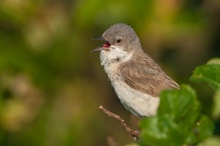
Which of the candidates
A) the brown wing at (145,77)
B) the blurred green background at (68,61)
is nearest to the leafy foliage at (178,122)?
the brown wing at (145,77)

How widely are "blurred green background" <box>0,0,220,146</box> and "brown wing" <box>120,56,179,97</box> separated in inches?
29.5

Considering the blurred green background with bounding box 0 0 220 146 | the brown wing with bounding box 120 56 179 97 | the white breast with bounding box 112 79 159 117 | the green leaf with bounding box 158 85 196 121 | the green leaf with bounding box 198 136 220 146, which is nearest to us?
the green leaf with bounding box 198 136 220 146

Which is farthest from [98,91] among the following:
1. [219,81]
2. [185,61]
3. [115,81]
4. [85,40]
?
[219,81]

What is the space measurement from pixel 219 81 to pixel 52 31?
587cm

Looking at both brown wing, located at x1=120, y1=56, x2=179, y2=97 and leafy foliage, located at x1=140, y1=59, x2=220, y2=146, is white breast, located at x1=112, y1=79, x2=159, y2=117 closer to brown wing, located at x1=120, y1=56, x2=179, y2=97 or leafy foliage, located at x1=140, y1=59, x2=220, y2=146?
brown wing, located at x1=120, y1=56, x2=179, y2=97

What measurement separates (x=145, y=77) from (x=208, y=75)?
354cm

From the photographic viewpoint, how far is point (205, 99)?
25.7ft

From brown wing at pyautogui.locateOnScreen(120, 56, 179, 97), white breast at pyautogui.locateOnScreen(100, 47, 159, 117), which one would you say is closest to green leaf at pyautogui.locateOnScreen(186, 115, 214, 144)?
white breast at pyautogui.locateOnScreen(100, 47, 159, 117)

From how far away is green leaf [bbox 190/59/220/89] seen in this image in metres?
2.46

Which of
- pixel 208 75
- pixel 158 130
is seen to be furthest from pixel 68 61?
pixel 158 130

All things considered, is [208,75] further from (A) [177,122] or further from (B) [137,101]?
(B) [137,101]

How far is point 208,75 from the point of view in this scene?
2.49 m

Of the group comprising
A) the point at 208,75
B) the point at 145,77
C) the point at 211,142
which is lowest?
the point at 211,142

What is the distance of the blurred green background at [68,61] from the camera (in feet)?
24.5
